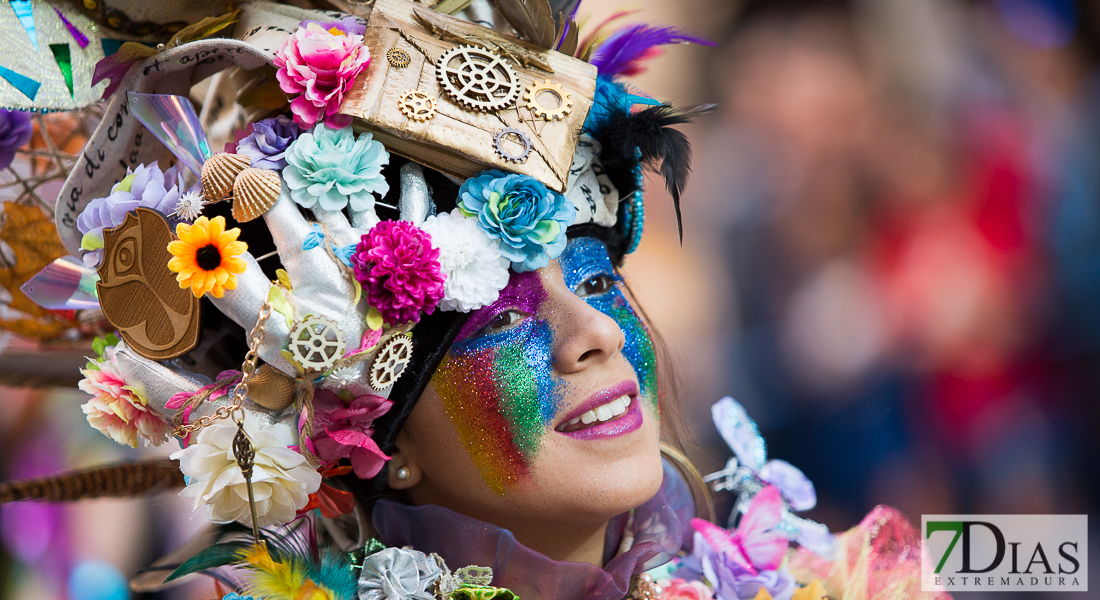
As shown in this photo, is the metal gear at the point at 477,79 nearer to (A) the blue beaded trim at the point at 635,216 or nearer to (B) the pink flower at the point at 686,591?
(A) the blue beaded trim at the point at 635,216

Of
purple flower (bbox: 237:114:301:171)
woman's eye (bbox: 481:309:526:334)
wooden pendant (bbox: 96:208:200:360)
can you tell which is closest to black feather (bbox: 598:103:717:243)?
woman's eye (bbox: 481:309:526:334)

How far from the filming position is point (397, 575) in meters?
1.43

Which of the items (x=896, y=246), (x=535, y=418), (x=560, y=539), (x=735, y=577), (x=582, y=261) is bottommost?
(x=735, y=577)

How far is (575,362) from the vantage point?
1.43m

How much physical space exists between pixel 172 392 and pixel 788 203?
3.05 meters

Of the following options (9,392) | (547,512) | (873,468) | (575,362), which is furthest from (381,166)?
(873,468)

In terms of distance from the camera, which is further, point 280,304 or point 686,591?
point 686,591

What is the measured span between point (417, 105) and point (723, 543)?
1154mm

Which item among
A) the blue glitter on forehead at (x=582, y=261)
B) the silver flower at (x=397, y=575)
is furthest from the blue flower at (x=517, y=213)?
the silver flower at (x=397, y=575)

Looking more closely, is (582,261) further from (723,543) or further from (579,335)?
(723,543)

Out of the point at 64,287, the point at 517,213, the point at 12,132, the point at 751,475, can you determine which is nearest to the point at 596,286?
the point at 517,213

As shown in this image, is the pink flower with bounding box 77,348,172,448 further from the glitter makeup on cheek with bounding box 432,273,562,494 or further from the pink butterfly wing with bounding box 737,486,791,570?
the pink butterfly wing with bounding box 737,486,791,570

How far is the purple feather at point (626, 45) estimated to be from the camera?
171cm

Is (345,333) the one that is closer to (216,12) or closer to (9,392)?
(216,12)
